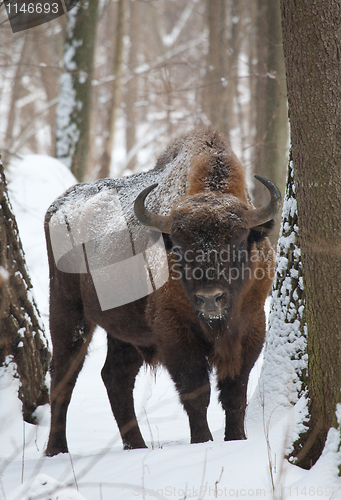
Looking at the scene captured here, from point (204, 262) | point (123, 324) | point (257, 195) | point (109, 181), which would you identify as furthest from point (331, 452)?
point (257, 195)

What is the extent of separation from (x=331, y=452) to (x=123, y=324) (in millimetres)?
2383

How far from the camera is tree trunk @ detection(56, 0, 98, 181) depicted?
10.8 meters

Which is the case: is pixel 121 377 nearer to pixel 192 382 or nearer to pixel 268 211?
pixel 192 382

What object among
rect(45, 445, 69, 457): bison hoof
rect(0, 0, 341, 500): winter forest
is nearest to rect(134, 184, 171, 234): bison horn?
rect(0, 0, 341, 500): winter forest

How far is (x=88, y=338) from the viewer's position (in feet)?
16.8

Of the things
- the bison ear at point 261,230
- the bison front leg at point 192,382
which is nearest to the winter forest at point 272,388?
the bison ear at point 261,230

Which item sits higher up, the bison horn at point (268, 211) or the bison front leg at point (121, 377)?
the bison horn at point (268, 211)

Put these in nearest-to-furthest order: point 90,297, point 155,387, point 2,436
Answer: point 2,436 → point 90,297 → point 155,387

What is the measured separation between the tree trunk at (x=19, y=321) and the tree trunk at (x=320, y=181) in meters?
2.97

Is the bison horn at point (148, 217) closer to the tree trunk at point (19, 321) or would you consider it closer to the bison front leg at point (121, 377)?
the tree trunk at point (19, 321)

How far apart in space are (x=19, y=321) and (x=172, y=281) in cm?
176

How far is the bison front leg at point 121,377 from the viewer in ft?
16.0

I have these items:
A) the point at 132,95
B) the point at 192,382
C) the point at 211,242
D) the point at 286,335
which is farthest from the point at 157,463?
the point at 132,95

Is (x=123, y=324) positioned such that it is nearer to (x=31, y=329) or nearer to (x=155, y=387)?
(x=31, y=329)
